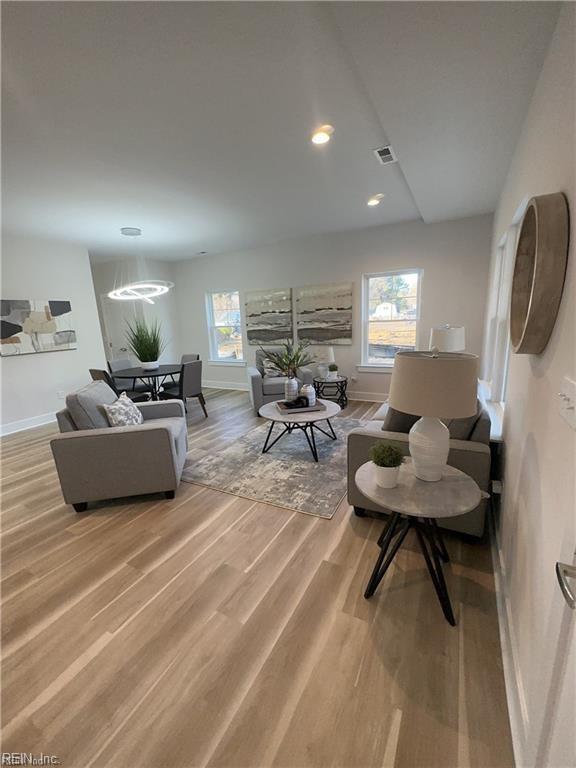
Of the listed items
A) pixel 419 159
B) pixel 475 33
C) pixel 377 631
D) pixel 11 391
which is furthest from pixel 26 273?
pixel 377 631

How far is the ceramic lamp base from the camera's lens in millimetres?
1479

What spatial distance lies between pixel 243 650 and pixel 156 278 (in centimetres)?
662

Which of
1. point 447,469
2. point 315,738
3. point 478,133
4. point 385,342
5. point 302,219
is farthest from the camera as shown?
point 385,342

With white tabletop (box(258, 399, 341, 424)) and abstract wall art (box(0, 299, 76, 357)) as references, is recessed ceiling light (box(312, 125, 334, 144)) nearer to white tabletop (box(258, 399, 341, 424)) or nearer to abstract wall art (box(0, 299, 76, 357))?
white tabletop (box(258, 399, 341, 424))

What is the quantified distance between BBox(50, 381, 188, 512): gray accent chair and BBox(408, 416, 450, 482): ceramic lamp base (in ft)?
5.93

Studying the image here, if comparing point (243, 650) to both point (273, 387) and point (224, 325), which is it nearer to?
point (273, 387)

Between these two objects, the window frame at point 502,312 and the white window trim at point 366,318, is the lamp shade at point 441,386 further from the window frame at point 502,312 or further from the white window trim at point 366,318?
the white window trim at point 366,318

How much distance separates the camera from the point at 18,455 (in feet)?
11.7

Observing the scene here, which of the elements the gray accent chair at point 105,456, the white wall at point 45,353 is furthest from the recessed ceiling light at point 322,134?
the white wall at point 45,353

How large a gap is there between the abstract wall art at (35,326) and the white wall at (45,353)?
88mm

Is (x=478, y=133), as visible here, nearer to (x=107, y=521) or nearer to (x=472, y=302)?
(x=472, y=302)

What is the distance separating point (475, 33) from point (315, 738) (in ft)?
9.34

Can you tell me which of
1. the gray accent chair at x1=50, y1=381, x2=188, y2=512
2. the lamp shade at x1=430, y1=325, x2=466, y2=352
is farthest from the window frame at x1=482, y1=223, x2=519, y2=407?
the gray accent chair at x1=50, y1=381, x2=188, y2=512

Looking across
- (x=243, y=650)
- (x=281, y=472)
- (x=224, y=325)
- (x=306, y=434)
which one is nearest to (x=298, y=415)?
(x=306, y=434)
